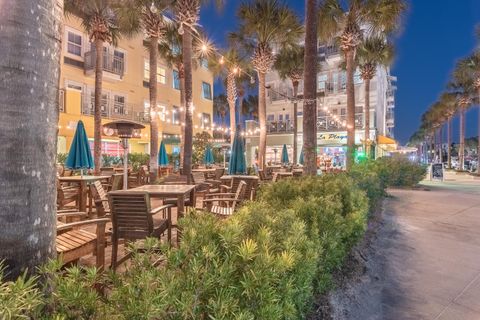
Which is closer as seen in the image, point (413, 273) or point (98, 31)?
point (413, 273)

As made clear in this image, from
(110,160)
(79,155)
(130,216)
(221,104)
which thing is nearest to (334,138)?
(110,160)

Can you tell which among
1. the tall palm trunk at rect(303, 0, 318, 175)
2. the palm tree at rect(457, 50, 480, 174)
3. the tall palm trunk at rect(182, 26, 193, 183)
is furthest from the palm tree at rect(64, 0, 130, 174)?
the palm tree at rect(457, 50, 480, 174)


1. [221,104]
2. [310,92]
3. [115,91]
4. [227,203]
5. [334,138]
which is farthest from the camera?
[221,104]

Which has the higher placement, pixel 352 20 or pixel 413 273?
pixel 352 20

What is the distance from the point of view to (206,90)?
3262 centimetres

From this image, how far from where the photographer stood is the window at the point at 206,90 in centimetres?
3220

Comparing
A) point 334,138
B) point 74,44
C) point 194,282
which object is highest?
point 74,44

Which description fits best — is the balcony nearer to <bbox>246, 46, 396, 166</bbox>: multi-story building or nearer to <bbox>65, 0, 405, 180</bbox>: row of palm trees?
<bbox>246, 46, 396, 166</bbox>: multi-story building

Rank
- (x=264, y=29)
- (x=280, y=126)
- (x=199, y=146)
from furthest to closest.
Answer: (x=280, y=126)
(x=199, y=146)
(x=264, y=29)

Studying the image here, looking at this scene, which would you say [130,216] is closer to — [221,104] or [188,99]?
[188,99]

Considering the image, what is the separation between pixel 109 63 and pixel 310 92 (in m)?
18.2

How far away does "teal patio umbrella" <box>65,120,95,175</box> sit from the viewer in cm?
880

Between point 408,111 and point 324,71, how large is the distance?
526 feet

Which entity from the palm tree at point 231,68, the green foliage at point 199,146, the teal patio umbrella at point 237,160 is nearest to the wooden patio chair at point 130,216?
the teal patio umbrella at point 237,160
